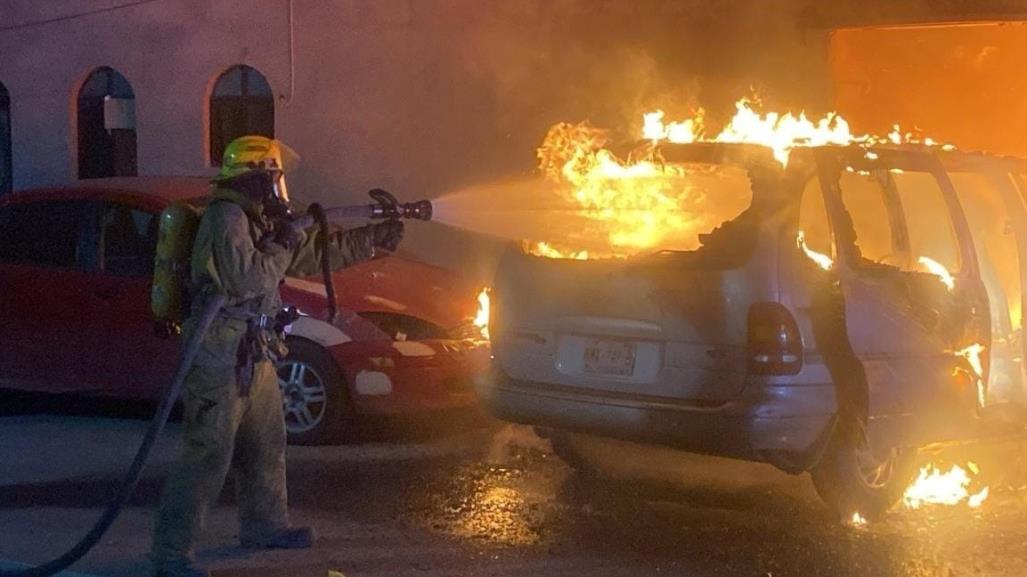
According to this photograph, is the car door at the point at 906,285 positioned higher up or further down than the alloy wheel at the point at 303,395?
higher up

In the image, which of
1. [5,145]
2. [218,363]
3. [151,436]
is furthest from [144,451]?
[5,145]

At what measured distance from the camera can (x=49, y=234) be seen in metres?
8.91

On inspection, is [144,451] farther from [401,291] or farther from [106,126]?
[106,126]

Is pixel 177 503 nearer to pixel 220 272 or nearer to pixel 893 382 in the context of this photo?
pixel 220 272

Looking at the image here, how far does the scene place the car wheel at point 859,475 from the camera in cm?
629

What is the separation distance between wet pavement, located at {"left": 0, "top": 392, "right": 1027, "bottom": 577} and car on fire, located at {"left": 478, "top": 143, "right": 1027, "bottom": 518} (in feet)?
1.36

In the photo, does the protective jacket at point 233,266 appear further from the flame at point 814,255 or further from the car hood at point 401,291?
the car hood at point 401,291

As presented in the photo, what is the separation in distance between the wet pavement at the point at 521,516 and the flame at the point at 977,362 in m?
0.58

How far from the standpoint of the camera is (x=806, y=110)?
434 inches

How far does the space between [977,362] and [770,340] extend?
4.25 feet

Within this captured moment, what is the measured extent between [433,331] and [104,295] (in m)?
1.94

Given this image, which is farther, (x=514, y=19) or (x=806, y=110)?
(x=514, y=19)

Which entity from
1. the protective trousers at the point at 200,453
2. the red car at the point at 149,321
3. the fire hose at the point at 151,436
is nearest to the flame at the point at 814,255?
the fire hose at the point at 151,436

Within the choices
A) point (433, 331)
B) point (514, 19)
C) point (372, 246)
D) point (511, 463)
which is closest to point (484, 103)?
point (514, 19)
